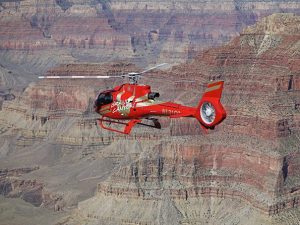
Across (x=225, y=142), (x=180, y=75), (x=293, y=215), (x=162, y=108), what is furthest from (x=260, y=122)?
(x=162, y=108)

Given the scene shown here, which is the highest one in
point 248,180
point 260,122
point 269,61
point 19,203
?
point 269,61

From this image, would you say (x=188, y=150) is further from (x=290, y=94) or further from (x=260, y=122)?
(x=290, y=94)

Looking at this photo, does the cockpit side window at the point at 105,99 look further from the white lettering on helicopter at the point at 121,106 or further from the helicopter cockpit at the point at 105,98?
the white lettering on helicopter at the point at 121,106

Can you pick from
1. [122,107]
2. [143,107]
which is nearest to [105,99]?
[122,107]

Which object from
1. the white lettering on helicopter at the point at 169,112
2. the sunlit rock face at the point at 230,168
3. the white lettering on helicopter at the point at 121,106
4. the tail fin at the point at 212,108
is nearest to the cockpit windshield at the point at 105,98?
the white lettering on helicopter at the point at 121,106

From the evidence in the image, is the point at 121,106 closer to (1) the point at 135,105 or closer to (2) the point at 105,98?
(1) the point at 135,105

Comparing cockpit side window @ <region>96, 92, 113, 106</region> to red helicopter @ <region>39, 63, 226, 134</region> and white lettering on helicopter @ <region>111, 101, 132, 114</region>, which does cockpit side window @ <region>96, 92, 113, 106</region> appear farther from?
white lettering on helicopter @ <region>111, 101, 132, 114</region>

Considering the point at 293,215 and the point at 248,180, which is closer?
the point at 293,215
